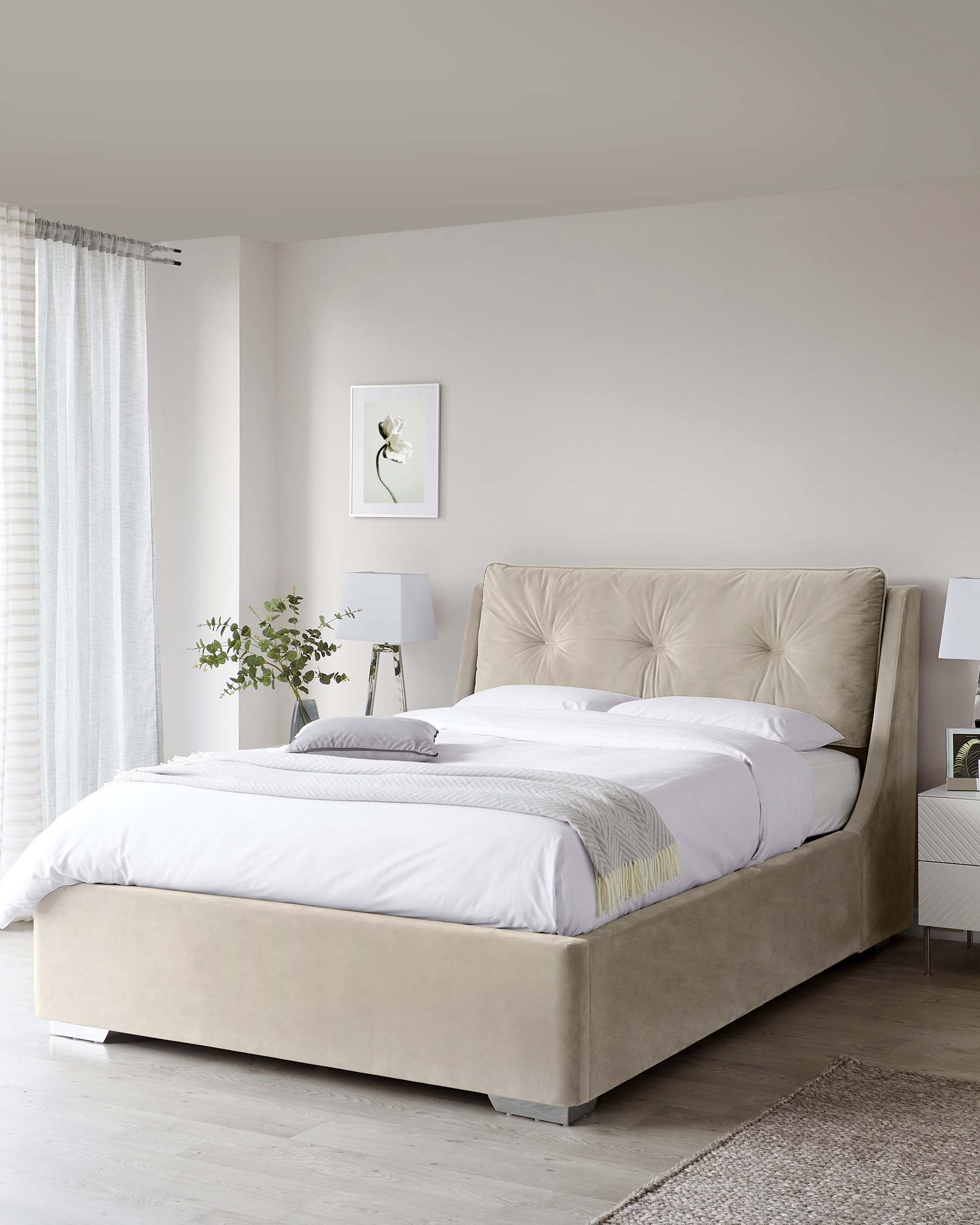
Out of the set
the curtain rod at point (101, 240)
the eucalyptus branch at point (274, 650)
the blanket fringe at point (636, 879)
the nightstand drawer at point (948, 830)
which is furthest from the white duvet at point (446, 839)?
the curtain rod at point (101, 240)

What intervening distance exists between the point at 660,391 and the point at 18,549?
89.6 inches

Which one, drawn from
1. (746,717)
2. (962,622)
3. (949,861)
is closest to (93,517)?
(746,717)

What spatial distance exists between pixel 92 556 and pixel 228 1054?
242 cm

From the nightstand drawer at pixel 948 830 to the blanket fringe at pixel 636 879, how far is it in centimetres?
124

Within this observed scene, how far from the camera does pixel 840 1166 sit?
2.68m

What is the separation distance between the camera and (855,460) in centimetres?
467

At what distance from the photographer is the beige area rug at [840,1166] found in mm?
2477

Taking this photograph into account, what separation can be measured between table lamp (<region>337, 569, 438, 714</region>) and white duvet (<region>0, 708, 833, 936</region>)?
1.09 m

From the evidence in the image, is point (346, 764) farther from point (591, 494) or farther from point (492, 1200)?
point (591, 494)

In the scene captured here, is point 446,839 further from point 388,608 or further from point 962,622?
point 388,608

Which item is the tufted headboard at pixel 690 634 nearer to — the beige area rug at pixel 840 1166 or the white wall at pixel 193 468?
the white wall at pixel 193 468

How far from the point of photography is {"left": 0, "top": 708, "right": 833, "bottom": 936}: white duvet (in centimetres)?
294

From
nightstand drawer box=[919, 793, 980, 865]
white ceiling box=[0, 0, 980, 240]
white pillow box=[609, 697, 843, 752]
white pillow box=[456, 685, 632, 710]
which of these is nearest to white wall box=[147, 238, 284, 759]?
white ceiling box=[0, 0, 980, 240]

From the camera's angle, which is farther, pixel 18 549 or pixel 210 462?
pixel 210 462
